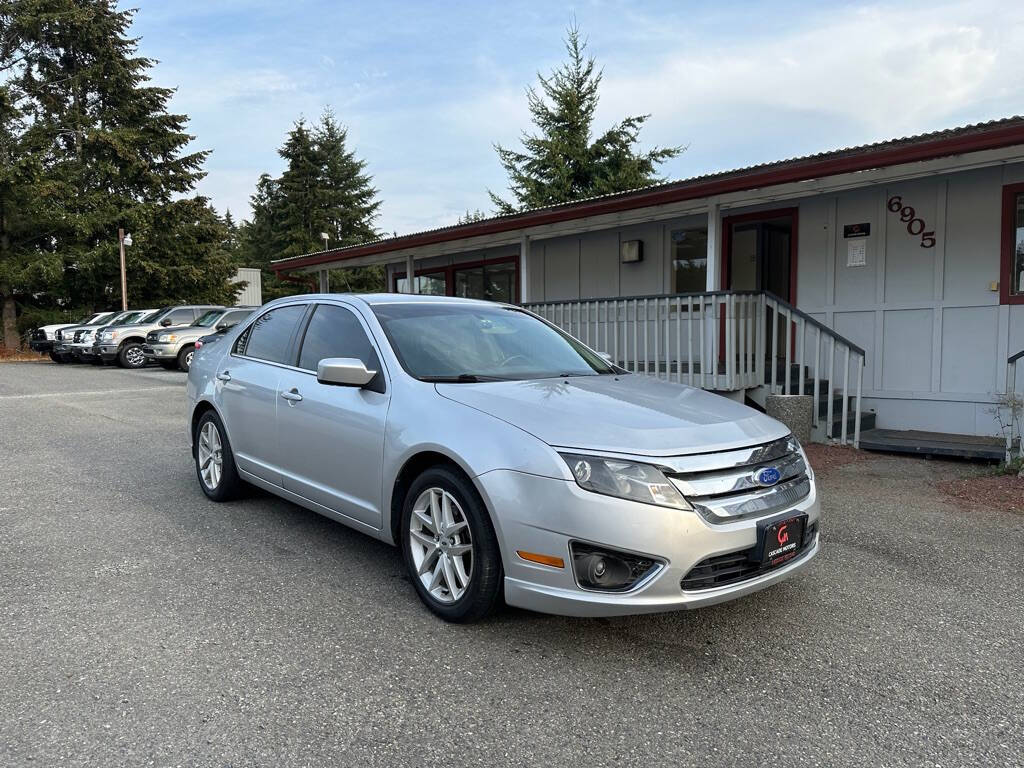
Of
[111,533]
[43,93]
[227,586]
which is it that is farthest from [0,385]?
[43,93]

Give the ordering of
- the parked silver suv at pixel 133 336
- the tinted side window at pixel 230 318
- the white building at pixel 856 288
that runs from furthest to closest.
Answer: the parked silver suv at pixel 133 336, the tinted side window at pixel 230 318, the white building at pixel 856 288

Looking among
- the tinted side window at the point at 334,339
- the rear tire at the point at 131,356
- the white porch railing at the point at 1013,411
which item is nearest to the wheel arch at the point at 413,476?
the tinted side window at the point at 334,339

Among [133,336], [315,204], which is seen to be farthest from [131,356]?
[315,204]

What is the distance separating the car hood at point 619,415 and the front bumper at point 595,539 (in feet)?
0.73

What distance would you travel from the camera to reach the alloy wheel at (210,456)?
210 inches

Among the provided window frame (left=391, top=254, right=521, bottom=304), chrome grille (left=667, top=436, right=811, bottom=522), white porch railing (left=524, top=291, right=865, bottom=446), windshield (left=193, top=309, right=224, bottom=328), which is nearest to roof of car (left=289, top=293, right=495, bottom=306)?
chrome grille (left=667, top=436, right=811, bottom=522)

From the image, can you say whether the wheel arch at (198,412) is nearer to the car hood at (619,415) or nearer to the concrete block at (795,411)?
the car hood at (619,415)

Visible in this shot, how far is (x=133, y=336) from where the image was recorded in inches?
767

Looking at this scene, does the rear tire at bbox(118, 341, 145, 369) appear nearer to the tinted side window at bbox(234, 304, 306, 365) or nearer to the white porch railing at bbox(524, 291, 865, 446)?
the white porch railing at bbox(524, 291, 865, 446)

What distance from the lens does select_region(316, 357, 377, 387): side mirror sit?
144 inches

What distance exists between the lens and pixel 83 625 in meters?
3.29

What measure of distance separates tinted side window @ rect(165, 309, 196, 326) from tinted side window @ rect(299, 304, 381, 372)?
16.7 metres

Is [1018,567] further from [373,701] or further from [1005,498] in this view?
[373,701]

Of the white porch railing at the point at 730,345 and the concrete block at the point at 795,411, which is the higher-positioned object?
the white porch railing at the point at 730,345
